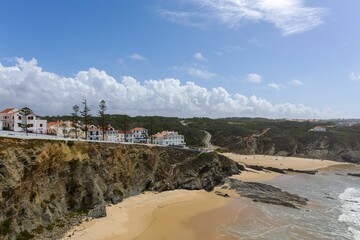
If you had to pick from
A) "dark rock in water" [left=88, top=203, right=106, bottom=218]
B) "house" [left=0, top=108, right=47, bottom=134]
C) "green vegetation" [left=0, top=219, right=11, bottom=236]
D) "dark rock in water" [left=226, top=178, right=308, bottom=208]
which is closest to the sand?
"dark rock in water" [left=88, top=203, right=106, bottom=218]

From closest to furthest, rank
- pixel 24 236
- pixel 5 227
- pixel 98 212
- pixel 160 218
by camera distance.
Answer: pixel 5 227 < pixel 24 236 < pixel 98 212 < pixel 160 218

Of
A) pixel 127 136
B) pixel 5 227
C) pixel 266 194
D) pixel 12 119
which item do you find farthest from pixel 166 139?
pixel 5 227

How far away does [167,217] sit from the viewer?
3862 cm

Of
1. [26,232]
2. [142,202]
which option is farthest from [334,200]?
[26,232]

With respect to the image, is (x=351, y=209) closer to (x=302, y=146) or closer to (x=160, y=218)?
(x=160, y=218)

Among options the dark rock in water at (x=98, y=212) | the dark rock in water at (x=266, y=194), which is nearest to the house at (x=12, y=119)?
the dark rock in water at (x=98, y=212)

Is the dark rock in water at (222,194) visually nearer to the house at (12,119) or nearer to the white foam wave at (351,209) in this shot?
the white foam wave at (351,209)

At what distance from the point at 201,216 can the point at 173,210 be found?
377 centimetres

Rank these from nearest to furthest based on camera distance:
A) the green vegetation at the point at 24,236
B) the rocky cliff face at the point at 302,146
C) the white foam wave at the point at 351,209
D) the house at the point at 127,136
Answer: the green vegetation at the point at 24,236
the white foam wave at the point at 351,209
the house at the point at 127,136
the rocky cliff face at the point at 302,146

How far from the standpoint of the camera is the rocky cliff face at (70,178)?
2712cm

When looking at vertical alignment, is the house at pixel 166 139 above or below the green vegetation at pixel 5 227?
above

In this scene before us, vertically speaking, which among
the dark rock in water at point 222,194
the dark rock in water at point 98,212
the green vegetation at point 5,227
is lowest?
the dark rock in water at point 222,194

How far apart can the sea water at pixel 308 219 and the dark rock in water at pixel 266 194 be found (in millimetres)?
1627

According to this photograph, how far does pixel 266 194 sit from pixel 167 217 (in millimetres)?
20510
